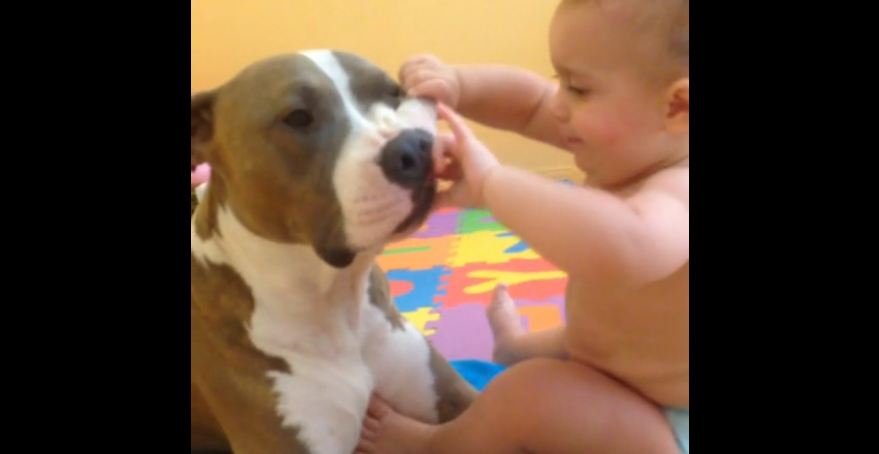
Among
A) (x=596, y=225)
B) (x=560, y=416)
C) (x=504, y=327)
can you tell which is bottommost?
(x=504, y=327)

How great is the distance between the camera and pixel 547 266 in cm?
229

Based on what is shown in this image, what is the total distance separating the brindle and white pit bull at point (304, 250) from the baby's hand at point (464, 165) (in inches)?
1.4

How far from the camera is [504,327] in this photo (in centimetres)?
163

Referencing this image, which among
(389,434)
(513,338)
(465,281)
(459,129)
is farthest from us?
(465,281)

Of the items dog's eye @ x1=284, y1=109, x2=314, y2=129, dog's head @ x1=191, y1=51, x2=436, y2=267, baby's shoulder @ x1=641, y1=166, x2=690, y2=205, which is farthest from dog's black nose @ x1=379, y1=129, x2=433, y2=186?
baby's shoulder @ x1=641, y1=166, x2=690, y2=205

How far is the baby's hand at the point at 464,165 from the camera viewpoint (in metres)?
1.01

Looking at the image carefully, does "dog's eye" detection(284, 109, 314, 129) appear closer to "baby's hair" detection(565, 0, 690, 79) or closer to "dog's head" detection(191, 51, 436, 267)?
"dog's head" detection(191, 51, 436, 267)

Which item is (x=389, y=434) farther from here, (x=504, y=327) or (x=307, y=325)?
(x=504, y=327)

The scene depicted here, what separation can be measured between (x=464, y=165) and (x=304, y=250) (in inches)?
10.4

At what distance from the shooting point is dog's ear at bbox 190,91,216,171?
116 centimetres

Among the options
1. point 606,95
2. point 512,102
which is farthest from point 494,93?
point 606,95

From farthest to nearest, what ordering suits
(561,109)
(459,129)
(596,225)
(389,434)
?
(389,434), (561,109), (459,129), (596,225)

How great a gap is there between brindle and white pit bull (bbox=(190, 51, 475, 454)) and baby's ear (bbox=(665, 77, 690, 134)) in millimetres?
285
